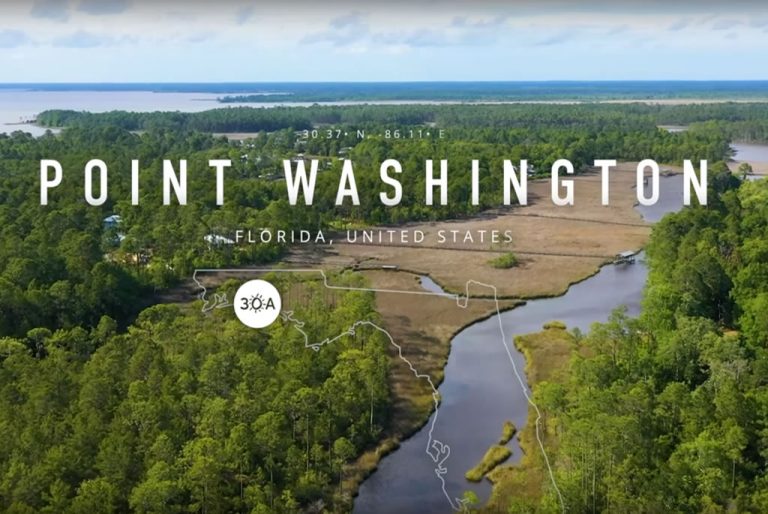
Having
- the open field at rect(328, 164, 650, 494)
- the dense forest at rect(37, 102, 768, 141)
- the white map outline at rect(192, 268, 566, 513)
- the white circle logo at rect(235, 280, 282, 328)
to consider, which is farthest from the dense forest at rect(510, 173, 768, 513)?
the dense forest at rect(37, 102, 768, 141)

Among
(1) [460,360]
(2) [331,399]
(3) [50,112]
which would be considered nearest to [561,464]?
(2) [331,399]

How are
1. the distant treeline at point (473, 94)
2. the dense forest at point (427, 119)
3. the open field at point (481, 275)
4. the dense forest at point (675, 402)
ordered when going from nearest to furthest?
the dense forest at point (675, 402), the open field at point (481, 275), the dense forest at point (427, 119), the distant treeline at point (473, 94)

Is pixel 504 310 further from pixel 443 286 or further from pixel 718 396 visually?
pixel 718 396

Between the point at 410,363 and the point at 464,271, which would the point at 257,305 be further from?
the point at 464,271

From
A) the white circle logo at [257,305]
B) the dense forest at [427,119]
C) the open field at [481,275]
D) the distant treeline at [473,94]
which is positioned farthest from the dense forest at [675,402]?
the distant treeline at [473,94]

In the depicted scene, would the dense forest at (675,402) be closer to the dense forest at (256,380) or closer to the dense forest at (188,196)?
the dense forest at (256,380)
